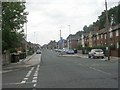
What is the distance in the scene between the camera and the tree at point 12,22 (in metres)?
34.9

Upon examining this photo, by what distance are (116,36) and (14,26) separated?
43441 millimetres

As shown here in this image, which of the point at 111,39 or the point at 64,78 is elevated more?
the point at 111,39

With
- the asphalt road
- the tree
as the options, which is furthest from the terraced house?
the asphalt road

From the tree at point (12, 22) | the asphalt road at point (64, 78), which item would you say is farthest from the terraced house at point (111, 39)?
the asphalt road at point (64, 78)

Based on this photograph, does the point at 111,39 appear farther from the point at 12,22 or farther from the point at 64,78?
the point at 64,78

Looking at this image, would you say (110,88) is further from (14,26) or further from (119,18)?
(119,18)

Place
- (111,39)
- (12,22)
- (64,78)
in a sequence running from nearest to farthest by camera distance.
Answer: (64,78), (12,22), (111,39)

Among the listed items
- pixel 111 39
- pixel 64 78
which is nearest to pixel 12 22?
pixel 64 78

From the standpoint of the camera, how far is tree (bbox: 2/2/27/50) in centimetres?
3491

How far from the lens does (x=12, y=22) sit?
3644 cm

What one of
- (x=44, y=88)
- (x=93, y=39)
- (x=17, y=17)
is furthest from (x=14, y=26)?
(x=93, y=39)

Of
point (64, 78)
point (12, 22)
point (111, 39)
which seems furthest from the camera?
point (111, 39)

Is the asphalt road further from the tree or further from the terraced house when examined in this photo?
the terraced house

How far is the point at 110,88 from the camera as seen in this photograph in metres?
14.4
